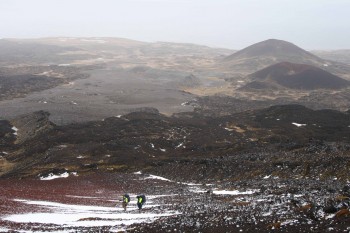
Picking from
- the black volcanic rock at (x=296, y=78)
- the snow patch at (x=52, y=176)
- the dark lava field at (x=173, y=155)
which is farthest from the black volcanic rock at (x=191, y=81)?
the snow patch at (x=52, y=176)

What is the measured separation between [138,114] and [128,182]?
41974 millimetres

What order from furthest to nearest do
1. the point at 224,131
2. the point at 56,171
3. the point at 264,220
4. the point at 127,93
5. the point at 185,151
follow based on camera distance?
the point at 127,93 → the point at 224,131 → the point at 185,151 → the point at 56,171 → the point at 264,220

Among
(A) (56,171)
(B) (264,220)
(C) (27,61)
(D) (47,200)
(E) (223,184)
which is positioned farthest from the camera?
(C) (27,61)

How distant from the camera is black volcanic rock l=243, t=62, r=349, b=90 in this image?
13000cm

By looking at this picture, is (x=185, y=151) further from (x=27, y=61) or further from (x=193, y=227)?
(x=27, y=61)

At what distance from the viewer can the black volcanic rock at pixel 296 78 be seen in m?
130

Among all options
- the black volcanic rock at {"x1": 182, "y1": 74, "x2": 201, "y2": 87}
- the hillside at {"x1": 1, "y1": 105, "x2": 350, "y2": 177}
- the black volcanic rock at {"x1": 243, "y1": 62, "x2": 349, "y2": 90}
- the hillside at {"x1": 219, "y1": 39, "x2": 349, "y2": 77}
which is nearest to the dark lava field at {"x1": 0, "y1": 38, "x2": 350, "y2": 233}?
the hillside at {"x1": 1, "y1": 105, "x2": 350, "y2": 177}

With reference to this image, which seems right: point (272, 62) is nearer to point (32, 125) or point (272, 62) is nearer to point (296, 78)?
point (296, 78)

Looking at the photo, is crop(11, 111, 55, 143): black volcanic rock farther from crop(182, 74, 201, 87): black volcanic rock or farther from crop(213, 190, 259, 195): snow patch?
crop(182, 74, 201, 87): black volcanic rock

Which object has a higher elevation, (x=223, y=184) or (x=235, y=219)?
(x=235, y=219)

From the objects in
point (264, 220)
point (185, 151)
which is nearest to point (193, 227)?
point (264, 220)

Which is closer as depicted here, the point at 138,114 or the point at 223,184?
the point at 223,184

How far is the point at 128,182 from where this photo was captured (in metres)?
41.0

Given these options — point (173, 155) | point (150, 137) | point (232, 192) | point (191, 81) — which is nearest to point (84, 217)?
point (232, 192)
